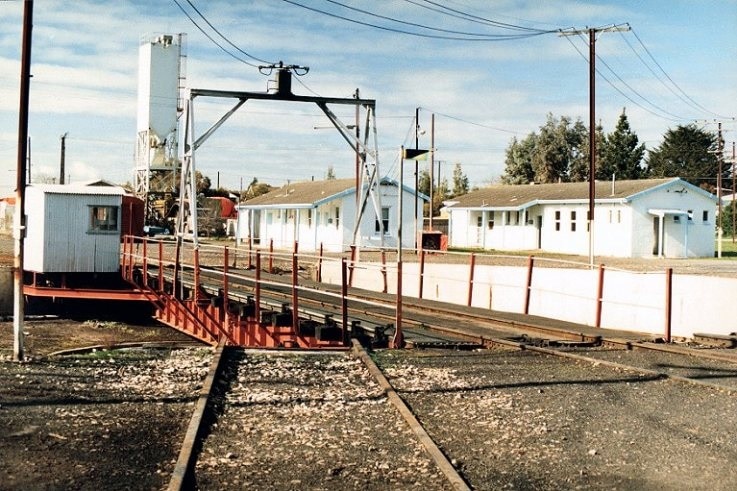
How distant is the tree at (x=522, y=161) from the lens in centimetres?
9431

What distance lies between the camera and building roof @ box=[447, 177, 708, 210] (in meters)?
44.6

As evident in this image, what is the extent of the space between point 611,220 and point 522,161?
50.8 metres

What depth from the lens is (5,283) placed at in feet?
75.5

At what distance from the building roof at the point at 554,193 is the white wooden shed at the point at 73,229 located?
27.2m

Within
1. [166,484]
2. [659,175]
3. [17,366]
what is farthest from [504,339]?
[659,175]

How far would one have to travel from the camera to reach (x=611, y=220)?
146ft

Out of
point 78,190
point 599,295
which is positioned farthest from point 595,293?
point 78,190

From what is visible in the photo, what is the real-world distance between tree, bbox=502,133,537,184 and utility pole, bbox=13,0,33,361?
84730 mm

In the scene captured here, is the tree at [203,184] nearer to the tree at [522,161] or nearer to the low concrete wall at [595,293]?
the tree at [522,161]

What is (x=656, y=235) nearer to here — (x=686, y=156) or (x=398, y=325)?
(x=398, y=325)

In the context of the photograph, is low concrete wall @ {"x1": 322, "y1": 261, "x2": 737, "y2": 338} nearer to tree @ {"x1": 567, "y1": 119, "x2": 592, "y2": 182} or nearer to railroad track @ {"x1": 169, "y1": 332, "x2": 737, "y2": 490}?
railroad track @ {"x1": 169, "y1": 332, "x2": 737, "y2": 490}

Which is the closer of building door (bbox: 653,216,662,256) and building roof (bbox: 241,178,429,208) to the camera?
building door (bbox: 653,216,662,256)

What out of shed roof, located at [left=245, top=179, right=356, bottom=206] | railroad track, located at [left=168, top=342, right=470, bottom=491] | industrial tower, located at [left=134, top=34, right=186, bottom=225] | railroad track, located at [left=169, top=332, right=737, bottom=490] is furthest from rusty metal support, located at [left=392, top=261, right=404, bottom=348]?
industrial tower, located at [left=134, top=34, right=186, bottom=225]

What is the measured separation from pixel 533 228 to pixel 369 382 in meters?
41.0
